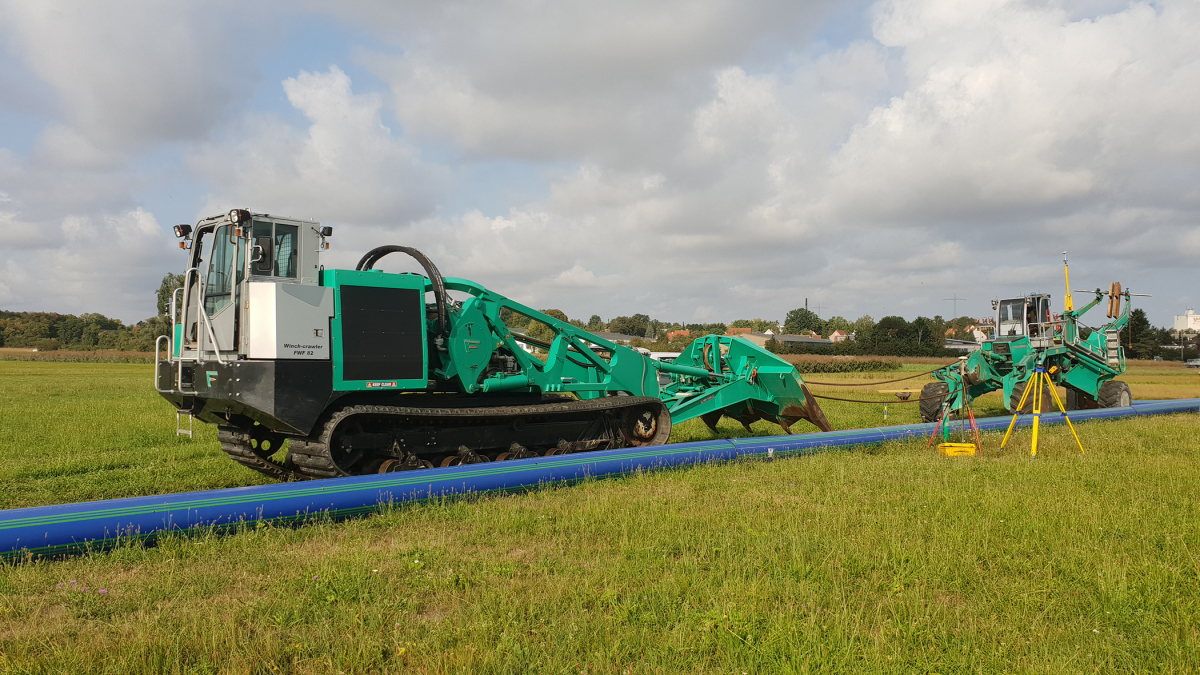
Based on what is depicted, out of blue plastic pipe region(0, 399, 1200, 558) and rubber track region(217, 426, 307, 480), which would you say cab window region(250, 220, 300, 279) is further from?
blue plastic pipe region(0, 399, 1200, 558)

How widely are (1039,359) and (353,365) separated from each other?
55.6 ft

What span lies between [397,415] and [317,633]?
4488 millimetres

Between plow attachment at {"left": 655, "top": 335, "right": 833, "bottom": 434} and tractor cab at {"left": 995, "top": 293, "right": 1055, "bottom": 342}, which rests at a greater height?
tractor cab at {"left": 995, "top": 293, "right": 1055, "bottom": 342}

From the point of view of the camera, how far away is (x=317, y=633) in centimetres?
425

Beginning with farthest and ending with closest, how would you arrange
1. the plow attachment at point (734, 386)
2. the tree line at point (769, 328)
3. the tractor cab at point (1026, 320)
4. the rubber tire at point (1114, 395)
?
1. the tree line at point (769, 328)
2. the rubber tire at point (1114, 395)
3. the tractor cab at point (1026, 320)
4. the plow attachment at point (734, 386)

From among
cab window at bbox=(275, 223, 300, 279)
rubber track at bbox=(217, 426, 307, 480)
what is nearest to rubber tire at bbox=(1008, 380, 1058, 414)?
rubber track at bbox=(217, 426, 307, 480)

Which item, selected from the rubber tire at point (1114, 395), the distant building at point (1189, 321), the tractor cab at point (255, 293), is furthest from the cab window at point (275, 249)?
the distant building at point (1189, 321)

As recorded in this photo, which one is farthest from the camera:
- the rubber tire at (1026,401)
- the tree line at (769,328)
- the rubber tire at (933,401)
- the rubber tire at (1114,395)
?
the tree line at (769,328)

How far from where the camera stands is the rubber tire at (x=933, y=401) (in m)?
17.9

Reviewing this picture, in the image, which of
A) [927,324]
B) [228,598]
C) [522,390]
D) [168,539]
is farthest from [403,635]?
[927,324]

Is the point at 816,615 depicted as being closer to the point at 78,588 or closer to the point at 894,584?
the point at 894,584

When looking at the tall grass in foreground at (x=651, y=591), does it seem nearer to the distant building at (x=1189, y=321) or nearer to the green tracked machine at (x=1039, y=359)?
the green tracked machine at (x=1039, y=359)

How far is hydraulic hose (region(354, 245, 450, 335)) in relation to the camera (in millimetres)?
9281

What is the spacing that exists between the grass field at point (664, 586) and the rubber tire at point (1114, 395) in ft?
42.1
